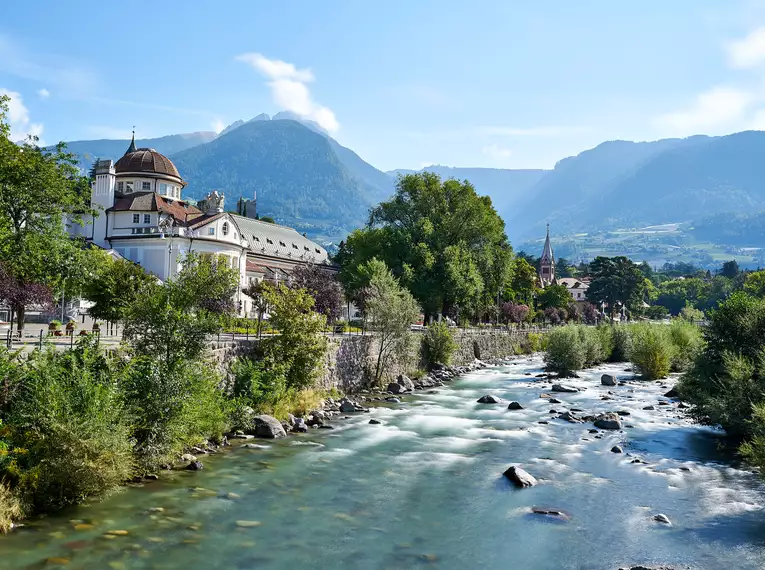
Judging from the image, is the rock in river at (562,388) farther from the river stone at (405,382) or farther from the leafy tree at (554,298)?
the leafy tree at (554,298)

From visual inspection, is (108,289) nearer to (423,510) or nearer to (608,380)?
(423,510)

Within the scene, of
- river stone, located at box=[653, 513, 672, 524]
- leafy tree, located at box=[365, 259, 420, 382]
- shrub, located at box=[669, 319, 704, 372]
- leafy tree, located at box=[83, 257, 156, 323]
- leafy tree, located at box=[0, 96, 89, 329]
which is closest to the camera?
river stone, located at box=[653, 513, 672, 524]

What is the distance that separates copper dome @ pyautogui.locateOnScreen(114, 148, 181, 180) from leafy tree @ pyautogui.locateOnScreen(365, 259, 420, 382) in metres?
48.1

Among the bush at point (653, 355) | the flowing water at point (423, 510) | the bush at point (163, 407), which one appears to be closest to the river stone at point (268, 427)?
the flowing water at point (423, 510)

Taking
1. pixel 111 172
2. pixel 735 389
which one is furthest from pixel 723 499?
pixel 111 172

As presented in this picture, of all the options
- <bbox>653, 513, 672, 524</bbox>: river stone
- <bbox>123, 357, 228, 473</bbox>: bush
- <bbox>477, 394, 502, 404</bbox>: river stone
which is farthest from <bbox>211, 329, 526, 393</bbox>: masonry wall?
<bbox>653, 513, 672, 524</bbox>: river stone

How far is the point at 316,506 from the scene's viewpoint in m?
16.6

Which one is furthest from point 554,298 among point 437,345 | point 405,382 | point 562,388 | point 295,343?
point 295,343

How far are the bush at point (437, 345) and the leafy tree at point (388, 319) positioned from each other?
7082mm

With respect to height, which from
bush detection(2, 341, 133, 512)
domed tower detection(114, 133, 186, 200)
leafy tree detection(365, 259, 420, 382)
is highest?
domed tower detection(114, 133, 186, 200)

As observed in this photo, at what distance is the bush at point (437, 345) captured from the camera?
48.3 meters

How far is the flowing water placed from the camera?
13.3m

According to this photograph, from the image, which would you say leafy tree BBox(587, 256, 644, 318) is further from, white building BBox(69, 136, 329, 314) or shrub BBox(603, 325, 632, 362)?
white building BBox(69, 136, 329, 314)

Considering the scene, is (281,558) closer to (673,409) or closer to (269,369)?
(269,369)
